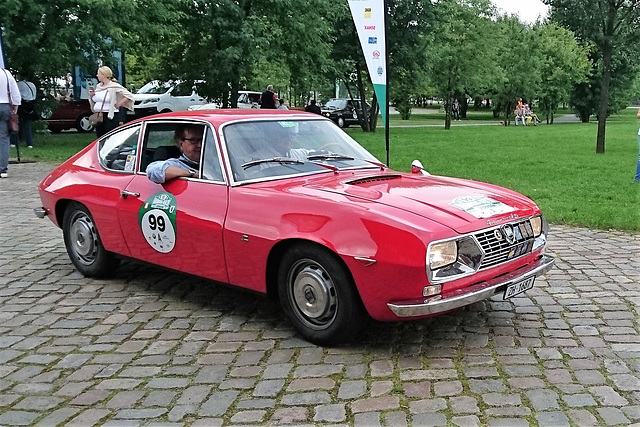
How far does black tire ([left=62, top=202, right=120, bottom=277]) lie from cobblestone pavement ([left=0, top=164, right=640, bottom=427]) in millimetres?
202

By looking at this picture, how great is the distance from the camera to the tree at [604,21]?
16469mm

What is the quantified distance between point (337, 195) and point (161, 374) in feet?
5.18

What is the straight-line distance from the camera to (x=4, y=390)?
3.74 m

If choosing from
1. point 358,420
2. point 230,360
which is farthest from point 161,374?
point 358,420

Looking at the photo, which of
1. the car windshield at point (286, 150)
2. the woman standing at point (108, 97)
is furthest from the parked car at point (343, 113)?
the car windshield at point (286, 150)

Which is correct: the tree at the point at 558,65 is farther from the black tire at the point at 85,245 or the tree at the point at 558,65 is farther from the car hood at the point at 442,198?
the black tire at the point at 85,245

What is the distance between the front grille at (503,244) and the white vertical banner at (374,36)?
5.16 m

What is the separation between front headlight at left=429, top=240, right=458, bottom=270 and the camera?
3738 millimetres

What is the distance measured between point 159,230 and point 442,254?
2.35 metres

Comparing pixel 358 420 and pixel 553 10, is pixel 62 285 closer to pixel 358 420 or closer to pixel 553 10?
pixel 358 420

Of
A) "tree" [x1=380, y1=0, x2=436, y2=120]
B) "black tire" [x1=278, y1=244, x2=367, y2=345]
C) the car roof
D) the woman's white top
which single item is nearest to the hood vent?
"black tire" [x1=278, y1=244, x2=367, y2=345]

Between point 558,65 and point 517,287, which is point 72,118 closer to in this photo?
point 517,287

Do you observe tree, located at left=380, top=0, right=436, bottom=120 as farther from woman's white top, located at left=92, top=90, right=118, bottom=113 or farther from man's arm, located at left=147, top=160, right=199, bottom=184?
man's arm, located at left=147, top=160, right=199, bottom=184

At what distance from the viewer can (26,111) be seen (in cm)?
1691
